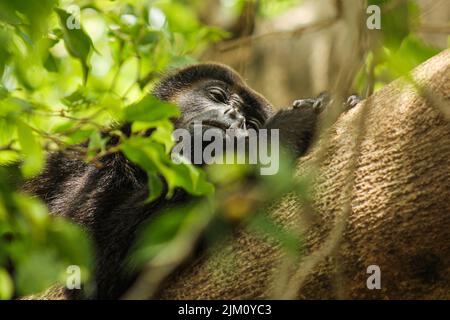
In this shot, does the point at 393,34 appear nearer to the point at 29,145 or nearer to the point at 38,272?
the point at 29,145

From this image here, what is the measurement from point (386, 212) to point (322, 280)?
0.40 meters

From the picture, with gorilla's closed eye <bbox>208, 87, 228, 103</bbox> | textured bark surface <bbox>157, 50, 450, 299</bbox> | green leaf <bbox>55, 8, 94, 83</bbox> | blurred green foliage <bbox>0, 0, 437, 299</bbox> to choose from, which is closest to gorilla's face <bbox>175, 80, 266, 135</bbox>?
gorilla's closed eye <bbox>208, 87, 228, 103</bbox>

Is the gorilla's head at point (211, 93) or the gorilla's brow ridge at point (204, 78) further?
the gorilla's brow ridge at point (204, 78)

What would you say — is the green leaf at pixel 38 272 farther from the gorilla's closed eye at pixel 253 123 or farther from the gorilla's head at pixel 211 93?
the gorilla's closed eye at pixel 253 123

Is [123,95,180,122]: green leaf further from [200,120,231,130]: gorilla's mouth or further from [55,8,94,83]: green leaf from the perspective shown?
[200,120,231,130]: gorilla's mouth

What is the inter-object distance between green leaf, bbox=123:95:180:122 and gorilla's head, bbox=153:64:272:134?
2.04m

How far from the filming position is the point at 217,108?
4.79 meters

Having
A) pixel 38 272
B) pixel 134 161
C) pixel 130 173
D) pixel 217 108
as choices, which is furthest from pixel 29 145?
pixel 217 108

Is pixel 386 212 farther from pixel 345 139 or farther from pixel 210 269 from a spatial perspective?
pixel 210 269

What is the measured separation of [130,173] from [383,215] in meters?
1.90

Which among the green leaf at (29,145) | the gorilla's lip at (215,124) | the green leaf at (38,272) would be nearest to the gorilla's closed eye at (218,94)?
the gorilla's lip at (215,124)

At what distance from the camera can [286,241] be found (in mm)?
2426

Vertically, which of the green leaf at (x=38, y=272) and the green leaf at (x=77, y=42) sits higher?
the green leaf at (x=77, y=42)

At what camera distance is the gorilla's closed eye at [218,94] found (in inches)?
202
